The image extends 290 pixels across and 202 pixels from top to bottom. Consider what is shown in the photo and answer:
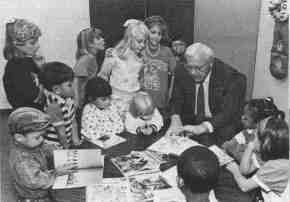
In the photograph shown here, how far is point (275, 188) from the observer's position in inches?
47.9

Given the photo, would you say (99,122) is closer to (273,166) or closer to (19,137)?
(19,137)

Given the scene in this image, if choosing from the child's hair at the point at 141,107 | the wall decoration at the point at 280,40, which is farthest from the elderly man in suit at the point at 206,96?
the wall decoration at the point at 280,40

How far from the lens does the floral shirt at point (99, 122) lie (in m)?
1.61

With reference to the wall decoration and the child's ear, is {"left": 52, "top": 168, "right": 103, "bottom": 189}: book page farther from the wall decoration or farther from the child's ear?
the wall decoration

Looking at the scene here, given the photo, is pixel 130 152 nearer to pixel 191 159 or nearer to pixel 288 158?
pixel 191 159

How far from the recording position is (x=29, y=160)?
1.24 meters

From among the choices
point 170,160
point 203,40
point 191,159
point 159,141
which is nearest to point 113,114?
point 159,141

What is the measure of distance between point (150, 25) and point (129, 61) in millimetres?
485

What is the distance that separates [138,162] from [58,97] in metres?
0.53

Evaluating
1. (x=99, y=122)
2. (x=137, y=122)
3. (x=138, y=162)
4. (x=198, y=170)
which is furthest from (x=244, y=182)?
(x=99, y=122)

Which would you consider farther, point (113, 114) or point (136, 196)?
point (113, 114)

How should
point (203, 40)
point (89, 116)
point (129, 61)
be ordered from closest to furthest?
point (89, 116), point (129, 61), point (203, 40)

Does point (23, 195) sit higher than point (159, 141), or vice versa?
point (159, 141)

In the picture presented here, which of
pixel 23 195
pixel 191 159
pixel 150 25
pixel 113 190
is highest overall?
pixel 150 25
